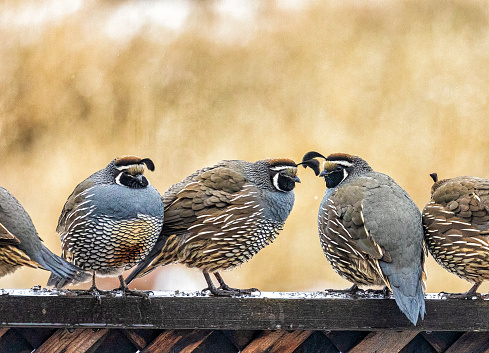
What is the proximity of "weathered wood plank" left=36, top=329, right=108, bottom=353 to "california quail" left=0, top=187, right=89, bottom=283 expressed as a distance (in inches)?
7.2

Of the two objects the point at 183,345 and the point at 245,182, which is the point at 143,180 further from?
the point at 183,345

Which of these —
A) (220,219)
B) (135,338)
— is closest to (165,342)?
(135,338)

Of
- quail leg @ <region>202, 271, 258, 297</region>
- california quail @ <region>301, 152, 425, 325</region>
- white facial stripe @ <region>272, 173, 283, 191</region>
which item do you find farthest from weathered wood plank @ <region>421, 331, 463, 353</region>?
white facial stripe @ <region>272, 173, 283, 191</region>

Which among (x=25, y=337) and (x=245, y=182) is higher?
(x=245, y=182)

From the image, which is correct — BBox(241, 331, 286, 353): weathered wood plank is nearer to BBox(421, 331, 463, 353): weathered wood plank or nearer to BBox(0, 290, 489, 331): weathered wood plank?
BBox(0, 290, 489, 331): weathered wood plank

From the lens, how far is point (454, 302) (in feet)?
5.98

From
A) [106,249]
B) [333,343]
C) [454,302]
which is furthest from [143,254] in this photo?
[454,302]

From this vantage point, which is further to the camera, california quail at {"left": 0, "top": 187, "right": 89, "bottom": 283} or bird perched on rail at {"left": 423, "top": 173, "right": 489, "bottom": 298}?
bird perched on rail at {"left": 423, "top": 173, "right": 489, "bottom": 298}

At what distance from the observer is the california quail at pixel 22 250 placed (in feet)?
5.84

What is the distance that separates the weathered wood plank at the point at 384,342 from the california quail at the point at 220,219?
1.47 feet

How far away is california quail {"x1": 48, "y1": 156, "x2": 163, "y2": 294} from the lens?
1850 millimetres

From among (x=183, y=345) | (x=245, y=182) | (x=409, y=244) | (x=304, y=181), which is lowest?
(x=304, y=181)

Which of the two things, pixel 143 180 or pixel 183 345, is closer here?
pixel 183 345

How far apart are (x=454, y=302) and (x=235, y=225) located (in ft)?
2.27
